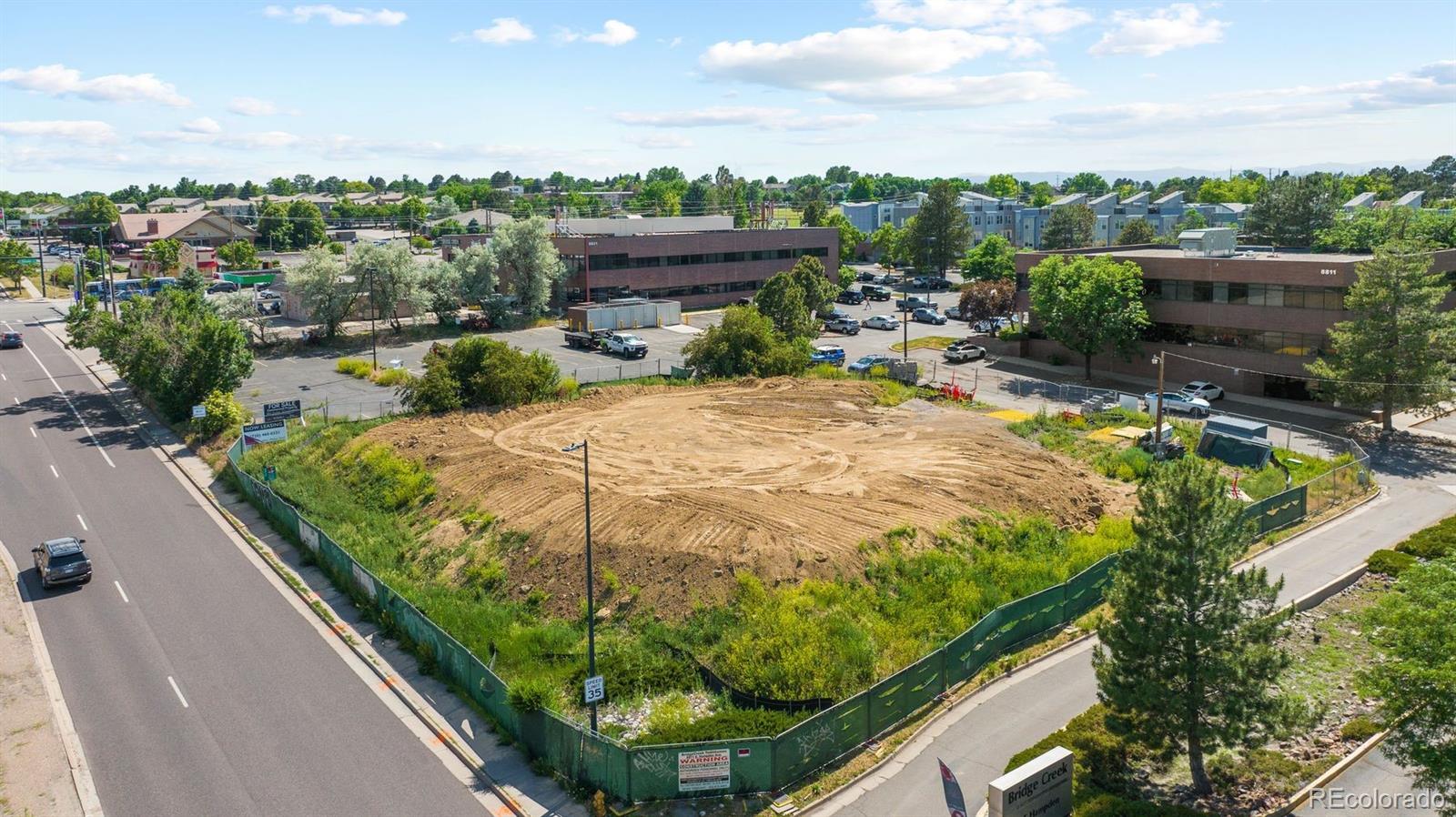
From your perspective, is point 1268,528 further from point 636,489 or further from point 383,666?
point 383,666

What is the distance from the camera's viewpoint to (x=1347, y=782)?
69.9 feet

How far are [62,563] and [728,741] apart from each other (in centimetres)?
2448

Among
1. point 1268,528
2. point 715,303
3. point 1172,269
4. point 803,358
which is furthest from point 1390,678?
point 715,303

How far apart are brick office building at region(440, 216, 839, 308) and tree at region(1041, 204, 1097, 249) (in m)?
41.0

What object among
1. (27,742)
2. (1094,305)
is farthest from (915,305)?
(27,742)

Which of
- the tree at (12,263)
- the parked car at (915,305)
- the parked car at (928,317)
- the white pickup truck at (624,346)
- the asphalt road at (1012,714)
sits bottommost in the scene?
the asphalt road at (1012,714)

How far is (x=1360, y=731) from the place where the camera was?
23016mm

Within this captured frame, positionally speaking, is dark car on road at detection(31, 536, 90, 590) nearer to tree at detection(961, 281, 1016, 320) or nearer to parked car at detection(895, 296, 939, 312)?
tree at detection(961, 281, 1016, 320)

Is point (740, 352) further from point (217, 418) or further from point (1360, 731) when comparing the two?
point (1360, 731)

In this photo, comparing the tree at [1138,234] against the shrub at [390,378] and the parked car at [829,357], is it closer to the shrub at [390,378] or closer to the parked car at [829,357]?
the parked car at [829,357]

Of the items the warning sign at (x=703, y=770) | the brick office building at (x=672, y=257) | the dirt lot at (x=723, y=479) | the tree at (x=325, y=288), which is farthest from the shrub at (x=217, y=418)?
the brick office building at (x=672, y=257)

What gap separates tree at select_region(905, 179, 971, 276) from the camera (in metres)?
115

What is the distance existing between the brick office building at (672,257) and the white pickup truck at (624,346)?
18004mm

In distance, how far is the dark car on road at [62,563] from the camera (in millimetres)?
31984
